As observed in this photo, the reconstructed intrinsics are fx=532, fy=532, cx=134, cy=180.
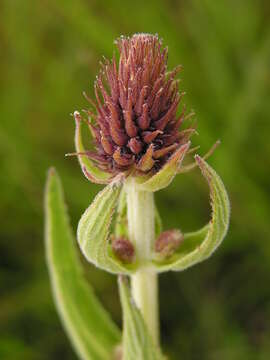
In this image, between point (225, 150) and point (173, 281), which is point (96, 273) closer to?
point (173, 281)

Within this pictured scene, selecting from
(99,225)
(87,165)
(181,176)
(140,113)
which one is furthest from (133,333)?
(181,176)

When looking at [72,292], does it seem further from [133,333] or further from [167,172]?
[167,172]

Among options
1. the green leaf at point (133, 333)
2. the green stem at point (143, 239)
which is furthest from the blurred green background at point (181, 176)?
the green leaf at point (133, 333)

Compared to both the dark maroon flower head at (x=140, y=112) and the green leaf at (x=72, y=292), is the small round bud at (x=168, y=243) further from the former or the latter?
the green leaf at (x=72, y=292)

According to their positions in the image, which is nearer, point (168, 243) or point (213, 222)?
point (213, 222)

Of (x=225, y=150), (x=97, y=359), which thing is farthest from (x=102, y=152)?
(x=225, y=150)
